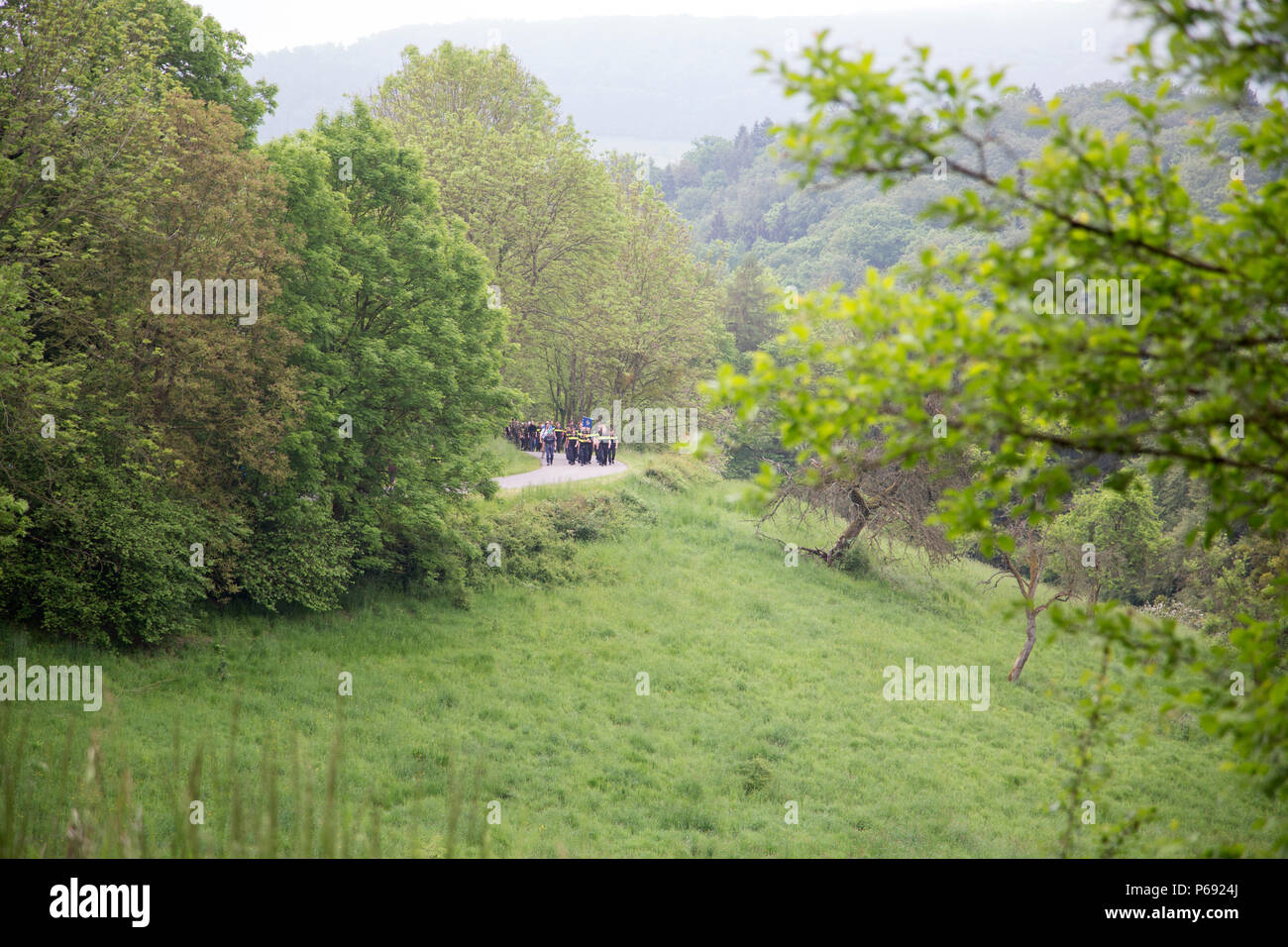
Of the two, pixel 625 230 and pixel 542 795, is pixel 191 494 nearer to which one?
pixel 542 795

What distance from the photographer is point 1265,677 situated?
164 inches

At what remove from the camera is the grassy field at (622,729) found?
14.6 m

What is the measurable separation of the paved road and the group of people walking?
0.42 m

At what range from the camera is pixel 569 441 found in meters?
43.5

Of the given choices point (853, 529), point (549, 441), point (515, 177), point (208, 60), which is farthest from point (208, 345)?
point (549, 441)

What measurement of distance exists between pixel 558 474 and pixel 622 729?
18916 mm

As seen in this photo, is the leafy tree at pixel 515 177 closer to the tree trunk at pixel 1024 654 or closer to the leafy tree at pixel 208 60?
the leafy tree at pixel 208 60

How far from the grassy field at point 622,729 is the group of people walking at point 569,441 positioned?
1132 cm

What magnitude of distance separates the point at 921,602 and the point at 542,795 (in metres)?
21.6

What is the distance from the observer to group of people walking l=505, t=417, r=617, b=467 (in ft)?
142
